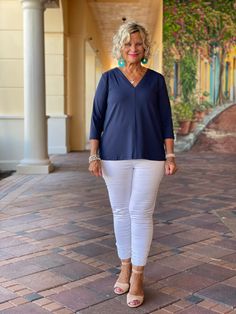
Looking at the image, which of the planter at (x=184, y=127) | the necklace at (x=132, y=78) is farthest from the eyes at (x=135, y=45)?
the planter at (x=184, y=127)

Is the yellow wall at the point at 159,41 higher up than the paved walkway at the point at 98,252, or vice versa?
the yellow wall at the point at 159,41

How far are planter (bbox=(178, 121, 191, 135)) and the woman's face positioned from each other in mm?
8473

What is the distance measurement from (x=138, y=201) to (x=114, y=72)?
0.66 metres

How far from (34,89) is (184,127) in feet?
15.2

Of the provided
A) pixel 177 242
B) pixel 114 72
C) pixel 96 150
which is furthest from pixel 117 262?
pixel 114 72

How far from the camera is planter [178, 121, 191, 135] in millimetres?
10727

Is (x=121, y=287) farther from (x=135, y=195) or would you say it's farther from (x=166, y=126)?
(x=166, y=126)

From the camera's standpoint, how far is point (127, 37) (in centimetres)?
232

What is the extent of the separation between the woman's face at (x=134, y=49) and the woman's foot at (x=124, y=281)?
1.07m

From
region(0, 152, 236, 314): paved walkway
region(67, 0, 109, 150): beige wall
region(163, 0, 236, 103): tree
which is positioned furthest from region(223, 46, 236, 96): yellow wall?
region(0, 152, 236, 314): paved walkway

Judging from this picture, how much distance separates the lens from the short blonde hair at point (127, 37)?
2.32 m

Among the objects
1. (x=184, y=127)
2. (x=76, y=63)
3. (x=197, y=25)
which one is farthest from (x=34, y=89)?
(x=197, y=25)

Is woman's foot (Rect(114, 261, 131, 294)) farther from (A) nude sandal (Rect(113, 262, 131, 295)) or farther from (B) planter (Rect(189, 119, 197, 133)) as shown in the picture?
(B) planter (Rect(189, 119, 197, 133))

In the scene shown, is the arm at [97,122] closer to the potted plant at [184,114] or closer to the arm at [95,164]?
the arm at [95,164]
